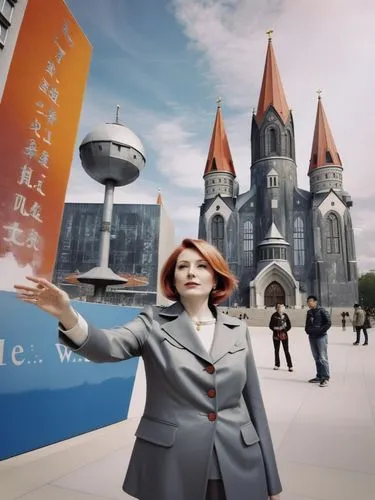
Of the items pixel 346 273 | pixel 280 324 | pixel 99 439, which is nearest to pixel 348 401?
pixel 280 324

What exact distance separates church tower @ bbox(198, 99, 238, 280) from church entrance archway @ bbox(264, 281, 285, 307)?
13.8 ft

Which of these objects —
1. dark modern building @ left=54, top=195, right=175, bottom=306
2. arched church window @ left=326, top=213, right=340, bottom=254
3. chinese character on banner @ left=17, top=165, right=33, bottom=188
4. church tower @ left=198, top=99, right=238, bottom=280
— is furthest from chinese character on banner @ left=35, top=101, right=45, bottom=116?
arched church window @ left=326, top=213, right=340, bottom=254

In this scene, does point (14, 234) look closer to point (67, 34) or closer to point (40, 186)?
point (40, 186)

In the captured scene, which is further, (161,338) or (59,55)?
(59,55)

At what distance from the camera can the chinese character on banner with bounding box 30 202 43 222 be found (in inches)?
117

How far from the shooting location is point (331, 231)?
→ 34.2m

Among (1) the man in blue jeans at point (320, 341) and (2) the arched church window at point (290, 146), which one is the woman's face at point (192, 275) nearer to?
(1) the man in blue jeans at point (320, 341)

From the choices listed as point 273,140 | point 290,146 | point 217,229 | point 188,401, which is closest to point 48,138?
point 188,401

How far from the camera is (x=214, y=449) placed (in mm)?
1124

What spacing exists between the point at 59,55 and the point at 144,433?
11.6 feet

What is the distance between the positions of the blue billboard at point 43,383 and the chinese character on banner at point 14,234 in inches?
17.4

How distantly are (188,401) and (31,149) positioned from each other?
8.65 feet

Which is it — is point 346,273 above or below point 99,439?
above

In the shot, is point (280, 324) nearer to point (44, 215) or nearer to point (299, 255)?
point (44, 215)
